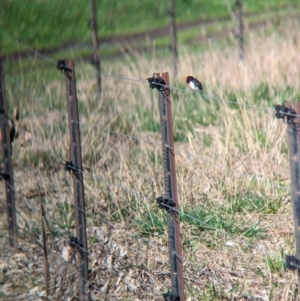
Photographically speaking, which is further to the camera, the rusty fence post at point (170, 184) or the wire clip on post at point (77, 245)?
the wire clip on post at point (77, 245)

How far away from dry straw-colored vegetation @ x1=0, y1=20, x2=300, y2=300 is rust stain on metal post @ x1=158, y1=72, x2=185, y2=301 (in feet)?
1.21

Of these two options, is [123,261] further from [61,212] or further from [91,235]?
[61,212]

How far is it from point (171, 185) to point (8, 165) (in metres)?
2.00

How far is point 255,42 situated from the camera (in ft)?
34.4

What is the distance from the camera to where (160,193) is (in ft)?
18.6

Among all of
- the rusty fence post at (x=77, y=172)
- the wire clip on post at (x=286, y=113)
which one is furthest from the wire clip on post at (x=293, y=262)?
the rusty fence post at (x=77, y=172)

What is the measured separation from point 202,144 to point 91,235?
1.73 metres

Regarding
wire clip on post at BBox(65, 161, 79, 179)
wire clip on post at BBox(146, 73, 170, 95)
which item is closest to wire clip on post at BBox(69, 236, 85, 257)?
wire clip on post at BBox(65, 161, 79, 179)

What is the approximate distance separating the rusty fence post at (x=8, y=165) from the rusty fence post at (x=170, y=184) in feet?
5.90

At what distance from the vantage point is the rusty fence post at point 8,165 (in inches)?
221

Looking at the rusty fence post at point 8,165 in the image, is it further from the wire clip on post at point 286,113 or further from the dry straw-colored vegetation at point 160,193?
the wire clip on post at point 286,113

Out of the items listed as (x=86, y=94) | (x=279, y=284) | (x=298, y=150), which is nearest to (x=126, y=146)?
(x=86, y=94)

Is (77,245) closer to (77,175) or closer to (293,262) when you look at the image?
(77,175)

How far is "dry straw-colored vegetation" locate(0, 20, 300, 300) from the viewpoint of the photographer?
15.7 feet
